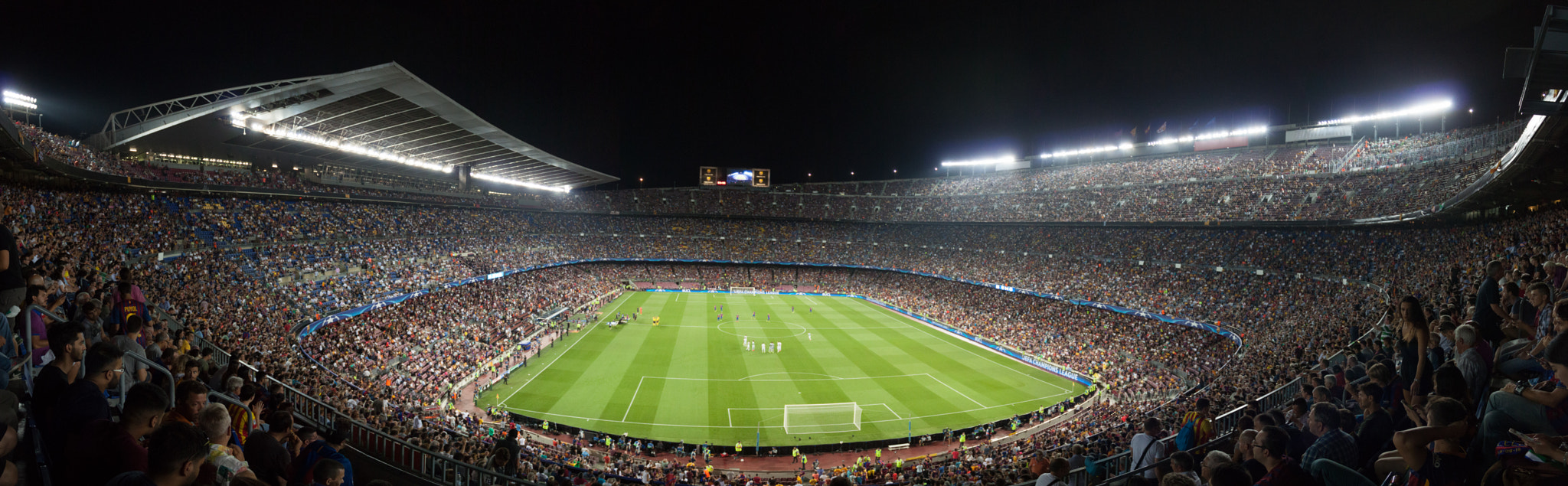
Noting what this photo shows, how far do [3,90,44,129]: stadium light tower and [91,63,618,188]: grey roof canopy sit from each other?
4196mm

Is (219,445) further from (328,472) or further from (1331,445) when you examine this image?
(1331,445)

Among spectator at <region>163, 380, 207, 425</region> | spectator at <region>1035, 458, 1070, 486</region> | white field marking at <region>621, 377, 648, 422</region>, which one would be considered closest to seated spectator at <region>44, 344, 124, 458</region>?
spectator at <region>163, 380, 207, 425</region>

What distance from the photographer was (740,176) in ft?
216

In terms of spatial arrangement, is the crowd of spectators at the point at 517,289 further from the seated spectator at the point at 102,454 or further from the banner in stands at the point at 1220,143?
the banner in stands at the point at 1220,143

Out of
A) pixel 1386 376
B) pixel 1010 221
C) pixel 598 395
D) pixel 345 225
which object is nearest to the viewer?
pixel 1386 376

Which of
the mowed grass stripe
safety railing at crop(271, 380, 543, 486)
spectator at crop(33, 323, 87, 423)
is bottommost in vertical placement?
the mowed grass stripe

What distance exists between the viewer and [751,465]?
60.0ft

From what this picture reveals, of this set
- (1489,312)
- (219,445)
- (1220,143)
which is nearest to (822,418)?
(1489,312)

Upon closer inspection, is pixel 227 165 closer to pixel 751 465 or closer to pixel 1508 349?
pixel 751 465

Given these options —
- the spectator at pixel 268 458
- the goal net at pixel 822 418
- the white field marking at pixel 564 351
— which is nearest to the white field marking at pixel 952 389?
the goal net at pixel 822 418

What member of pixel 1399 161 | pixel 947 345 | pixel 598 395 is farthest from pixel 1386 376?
pixel 1399 161

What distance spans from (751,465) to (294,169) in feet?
111

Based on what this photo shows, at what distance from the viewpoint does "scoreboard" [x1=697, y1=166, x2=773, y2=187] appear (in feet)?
215

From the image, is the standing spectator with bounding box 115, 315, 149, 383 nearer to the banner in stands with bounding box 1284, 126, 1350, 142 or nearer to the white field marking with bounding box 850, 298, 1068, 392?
the white field marking with bounding box 850, 298, 1068, 392
